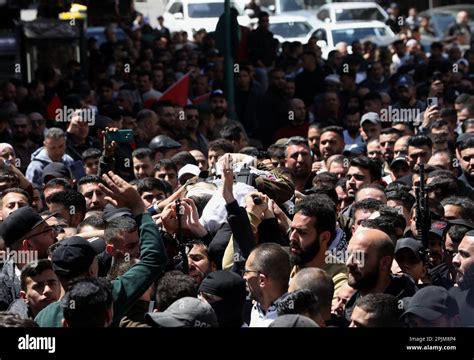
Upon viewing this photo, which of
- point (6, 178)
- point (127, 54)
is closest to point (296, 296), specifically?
point (6, 178)

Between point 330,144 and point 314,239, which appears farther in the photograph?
point 330,144

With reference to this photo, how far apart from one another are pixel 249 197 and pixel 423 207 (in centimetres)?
114

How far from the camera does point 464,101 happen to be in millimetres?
15688

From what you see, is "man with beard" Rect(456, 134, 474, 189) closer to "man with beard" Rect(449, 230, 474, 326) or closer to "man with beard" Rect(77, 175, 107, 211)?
"man with beard" Rect(77, 175, 107, 211)

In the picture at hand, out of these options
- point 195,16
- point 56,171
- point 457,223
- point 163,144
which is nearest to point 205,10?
point 195,16

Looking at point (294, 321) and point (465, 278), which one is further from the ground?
point (294, 321)

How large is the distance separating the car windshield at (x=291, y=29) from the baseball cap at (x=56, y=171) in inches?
597

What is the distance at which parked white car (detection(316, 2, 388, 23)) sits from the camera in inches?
1137

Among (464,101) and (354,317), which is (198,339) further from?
(464,101)

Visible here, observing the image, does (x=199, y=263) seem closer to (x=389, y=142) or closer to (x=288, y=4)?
(x=389, y=142)

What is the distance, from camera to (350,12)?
1150 inches

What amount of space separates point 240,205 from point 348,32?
1860cm

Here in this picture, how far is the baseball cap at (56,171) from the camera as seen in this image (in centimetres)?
1237

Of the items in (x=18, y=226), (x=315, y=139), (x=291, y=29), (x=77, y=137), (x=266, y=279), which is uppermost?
(x=18, y=226)
